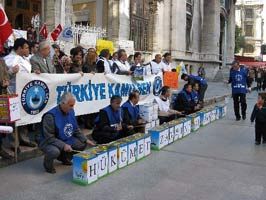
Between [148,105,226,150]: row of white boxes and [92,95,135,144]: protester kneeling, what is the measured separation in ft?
2.80

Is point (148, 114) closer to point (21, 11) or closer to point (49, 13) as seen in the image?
point (49, 13)

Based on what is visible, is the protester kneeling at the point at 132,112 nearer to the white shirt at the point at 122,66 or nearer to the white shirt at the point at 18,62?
the white shirt at the point at 122,66

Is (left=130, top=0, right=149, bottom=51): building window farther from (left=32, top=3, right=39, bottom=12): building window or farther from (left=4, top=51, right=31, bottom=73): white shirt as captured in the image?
(left=4, top=51, right=31, bottom=73): white shirt

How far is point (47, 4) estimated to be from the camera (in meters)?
16.7

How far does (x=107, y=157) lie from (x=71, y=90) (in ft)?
7.89

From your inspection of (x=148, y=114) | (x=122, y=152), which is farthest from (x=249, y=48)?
(x=122, y=152)

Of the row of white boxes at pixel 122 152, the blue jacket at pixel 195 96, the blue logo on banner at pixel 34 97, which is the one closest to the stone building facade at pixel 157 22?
the blue jacket at pixel 195 96

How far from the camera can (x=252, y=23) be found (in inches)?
3866

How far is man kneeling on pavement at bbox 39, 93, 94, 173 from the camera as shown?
6.12 m

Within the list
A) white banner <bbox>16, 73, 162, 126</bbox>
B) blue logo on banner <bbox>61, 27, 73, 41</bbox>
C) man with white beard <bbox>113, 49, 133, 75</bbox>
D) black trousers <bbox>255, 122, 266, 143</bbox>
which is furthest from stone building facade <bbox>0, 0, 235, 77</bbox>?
black trousers <bbox>255, 122, 266, 143</bbox>

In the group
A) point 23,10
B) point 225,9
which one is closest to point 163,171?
point 23,10

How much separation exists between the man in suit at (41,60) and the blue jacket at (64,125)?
1.25m

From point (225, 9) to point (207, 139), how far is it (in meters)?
36.4

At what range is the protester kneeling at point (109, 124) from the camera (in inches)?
286
